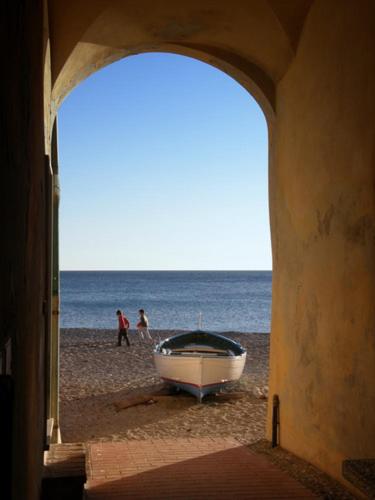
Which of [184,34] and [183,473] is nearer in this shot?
[183,473]

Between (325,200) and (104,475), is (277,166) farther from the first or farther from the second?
(104,475)

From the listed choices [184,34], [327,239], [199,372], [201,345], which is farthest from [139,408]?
[184,34]

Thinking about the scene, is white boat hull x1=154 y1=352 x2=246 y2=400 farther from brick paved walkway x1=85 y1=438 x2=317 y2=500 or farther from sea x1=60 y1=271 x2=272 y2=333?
sea x1=60 y1=271 x2=272 y2=333

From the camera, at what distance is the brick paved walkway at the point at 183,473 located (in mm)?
4855

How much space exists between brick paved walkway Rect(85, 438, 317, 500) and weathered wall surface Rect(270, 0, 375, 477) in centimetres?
51

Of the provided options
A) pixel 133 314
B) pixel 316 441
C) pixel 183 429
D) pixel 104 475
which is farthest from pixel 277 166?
pixel 133 314

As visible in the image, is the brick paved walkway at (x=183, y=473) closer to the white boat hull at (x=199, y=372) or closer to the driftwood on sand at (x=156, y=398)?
the driftwood on sand at (x=156, y=398)

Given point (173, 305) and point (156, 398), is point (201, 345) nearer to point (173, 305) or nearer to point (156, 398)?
point (156, 398)

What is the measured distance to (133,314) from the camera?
54.5m

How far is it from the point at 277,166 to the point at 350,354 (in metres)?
2.73

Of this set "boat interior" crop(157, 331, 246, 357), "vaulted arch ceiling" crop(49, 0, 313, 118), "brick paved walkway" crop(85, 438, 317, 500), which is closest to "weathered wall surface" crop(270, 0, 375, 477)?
"vaulted arch ceiling" crop(49, 0, 313, 118)

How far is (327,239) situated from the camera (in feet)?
17.1

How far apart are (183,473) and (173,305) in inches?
Result: 2307

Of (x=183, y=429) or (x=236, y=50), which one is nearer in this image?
(x=236, y=50)
